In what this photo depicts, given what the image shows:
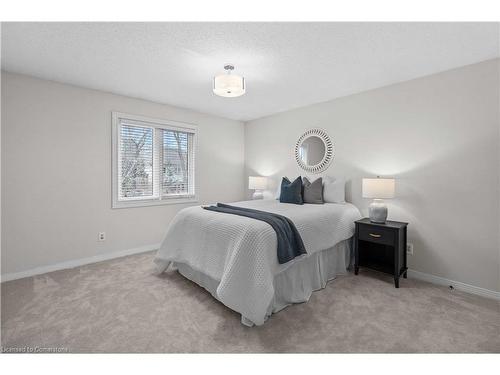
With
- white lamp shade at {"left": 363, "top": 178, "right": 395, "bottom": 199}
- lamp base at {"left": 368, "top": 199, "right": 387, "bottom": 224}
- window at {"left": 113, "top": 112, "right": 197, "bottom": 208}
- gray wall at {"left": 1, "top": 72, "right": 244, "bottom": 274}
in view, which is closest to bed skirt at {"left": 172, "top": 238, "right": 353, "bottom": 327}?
lamp base at {"left": 368, "top": 199, "right": 387, "bottom": 224}

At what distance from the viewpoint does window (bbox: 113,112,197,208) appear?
355cm

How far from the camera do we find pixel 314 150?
12.8 ft

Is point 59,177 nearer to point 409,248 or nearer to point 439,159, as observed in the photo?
point 409,248

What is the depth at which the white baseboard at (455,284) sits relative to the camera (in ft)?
7.72

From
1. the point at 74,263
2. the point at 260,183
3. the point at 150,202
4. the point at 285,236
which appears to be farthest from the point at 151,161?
the point at 285,236

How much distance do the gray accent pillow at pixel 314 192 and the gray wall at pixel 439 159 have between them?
18.6 inches

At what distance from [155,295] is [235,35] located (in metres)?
2.47

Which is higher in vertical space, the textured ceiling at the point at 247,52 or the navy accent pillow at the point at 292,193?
the textured ceiling at the point at 247,52

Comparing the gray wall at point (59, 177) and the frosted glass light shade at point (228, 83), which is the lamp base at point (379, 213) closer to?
the frosted glass light shade at point (228, 83)

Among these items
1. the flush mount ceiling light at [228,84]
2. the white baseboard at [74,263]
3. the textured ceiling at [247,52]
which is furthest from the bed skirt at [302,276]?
the textured ceiling at [247,52]

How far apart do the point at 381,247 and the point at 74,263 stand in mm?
3997

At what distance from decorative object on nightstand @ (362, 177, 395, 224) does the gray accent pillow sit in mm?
668

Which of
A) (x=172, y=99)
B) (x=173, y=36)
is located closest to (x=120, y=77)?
(x=172, y=99)

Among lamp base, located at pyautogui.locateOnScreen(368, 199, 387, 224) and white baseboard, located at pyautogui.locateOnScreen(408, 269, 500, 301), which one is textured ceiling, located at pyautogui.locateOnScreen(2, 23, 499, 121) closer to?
lamp base, located at pyautogui.locateOnScreen(368, 199, 387, 224)
